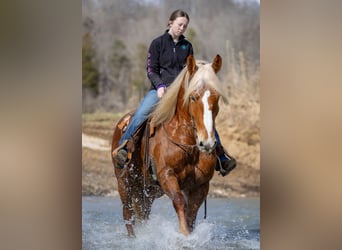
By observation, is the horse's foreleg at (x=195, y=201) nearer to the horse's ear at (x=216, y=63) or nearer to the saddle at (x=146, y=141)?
the saddle at (x=146, y=141)

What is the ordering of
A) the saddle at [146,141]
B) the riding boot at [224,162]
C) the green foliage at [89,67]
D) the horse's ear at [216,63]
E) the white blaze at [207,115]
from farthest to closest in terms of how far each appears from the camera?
the green foliage at [89,67] → the riding boot at [224,162] → the saddle at [146,141] → the horse's ear at [216,63] → the white blaze at [207,115]

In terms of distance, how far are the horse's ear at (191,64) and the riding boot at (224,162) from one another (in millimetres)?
569

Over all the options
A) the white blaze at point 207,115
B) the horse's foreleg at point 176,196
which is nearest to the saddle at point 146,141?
the horse's foreleg at point 176,196

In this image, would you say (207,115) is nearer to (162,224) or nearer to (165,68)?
(165,68)

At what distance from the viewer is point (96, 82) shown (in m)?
5.31

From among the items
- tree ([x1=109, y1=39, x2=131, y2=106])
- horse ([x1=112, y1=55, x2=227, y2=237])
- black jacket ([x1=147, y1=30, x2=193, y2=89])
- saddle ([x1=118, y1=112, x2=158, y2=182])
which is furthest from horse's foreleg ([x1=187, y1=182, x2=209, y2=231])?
tree ([x1=109, y1=39, x2=131, y2=106])

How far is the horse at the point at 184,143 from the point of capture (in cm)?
484

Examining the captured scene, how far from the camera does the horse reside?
4.84 metres

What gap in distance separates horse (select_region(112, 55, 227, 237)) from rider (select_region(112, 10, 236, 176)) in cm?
8

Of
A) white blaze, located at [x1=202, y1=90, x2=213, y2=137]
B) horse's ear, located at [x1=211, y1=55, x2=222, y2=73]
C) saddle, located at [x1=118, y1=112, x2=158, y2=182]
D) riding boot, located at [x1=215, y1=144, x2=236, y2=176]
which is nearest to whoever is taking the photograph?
white blaze, located at [x1=202, y1=90, x2=213, y2=137]

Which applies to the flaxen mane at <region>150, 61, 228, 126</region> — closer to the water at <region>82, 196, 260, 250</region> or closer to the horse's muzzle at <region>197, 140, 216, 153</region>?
the horse's muzzle at <region>197, 140, 216, 153</region>
